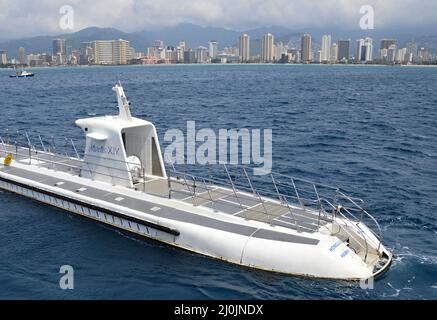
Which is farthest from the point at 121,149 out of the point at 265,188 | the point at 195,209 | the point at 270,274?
the point at 270,274

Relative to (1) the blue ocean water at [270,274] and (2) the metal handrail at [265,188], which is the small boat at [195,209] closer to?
(2) the metal handrail at [265,188]

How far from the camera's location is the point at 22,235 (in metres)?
23.8

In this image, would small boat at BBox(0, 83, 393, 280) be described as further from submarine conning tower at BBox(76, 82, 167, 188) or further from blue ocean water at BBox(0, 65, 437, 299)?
blue ocean water at BBox(0, 65, 437, 299)

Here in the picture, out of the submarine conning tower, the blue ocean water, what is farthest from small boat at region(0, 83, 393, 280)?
the blue ocean water

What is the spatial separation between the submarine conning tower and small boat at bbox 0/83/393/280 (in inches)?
2.2

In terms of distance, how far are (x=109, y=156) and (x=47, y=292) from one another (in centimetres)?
1000

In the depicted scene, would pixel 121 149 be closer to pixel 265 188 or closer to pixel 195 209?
pixel 195 209

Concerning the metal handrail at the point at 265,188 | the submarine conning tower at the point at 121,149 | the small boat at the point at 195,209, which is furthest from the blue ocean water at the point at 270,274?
the submarine conning tower at the point at 121,149

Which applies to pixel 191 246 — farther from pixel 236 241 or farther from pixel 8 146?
pixel 8 146

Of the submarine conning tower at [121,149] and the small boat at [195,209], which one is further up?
the submarine conning tower at [121,149]

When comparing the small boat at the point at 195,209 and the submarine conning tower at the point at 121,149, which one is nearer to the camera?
the small boat at the point at 195,209

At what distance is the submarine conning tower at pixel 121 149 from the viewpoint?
26.6 m

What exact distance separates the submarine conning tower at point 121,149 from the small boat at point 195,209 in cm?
6

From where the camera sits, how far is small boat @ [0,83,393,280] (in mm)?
19578
